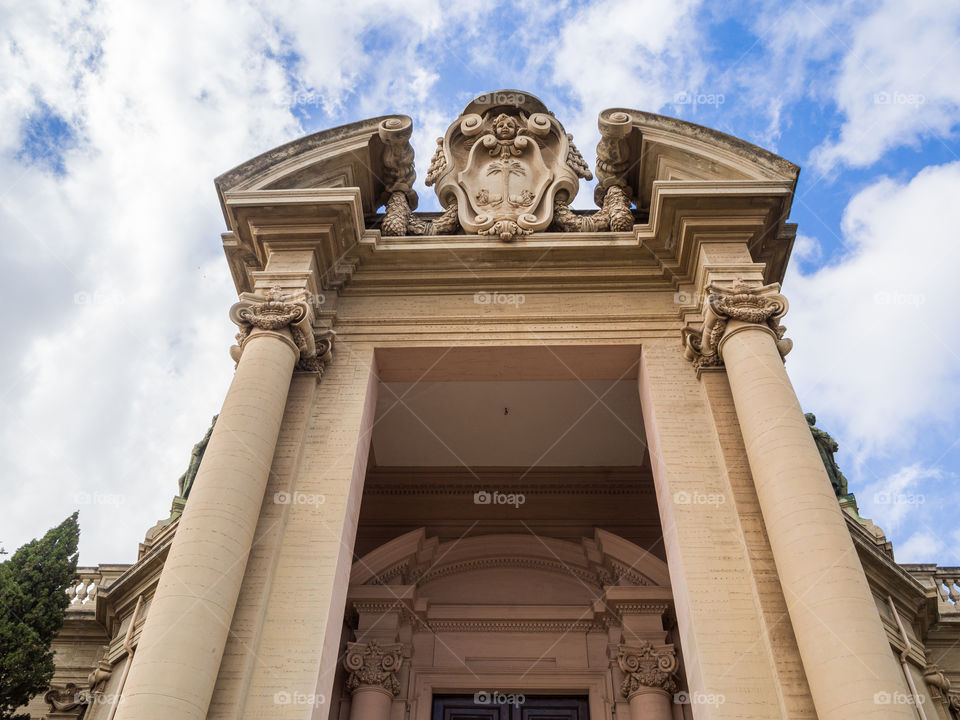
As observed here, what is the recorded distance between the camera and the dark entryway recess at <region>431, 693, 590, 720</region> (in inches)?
416

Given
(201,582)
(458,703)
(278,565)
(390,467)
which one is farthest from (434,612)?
(201,582)

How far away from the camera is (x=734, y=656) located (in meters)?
6.67

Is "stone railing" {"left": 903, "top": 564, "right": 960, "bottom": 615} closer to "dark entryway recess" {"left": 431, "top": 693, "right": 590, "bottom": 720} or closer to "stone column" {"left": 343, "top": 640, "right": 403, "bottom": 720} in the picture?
"dark entryway recess" {"left": 431, "top": 693, "right": 590, "bottom": 720}

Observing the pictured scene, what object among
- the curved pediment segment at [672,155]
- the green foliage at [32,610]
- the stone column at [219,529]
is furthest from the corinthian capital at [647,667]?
the green foliage at [32,610]

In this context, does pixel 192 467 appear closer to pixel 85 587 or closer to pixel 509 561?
pixel 85 587

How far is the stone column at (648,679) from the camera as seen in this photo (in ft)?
33.4

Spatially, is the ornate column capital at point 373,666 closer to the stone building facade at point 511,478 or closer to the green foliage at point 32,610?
the stone building facade at point 511,478

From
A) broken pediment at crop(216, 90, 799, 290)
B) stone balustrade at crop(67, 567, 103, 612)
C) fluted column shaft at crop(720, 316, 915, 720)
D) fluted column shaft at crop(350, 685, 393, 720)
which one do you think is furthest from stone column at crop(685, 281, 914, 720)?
stone balustrade at crop(67, 567, 103, 612)

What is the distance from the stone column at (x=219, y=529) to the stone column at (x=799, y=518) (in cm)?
464

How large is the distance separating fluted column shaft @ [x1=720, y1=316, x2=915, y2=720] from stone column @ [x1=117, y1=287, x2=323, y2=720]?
474 centimetres

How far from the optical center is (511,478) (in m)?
12.9

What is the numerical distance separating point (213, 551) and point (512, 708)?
5.63m

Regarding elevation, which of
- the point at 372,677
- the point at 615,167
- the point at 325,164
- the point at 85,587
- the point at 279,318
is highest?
the point at 615,167

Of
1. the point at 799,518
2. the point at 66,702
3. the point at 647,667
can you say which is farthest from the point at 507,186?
the point at 66,702
